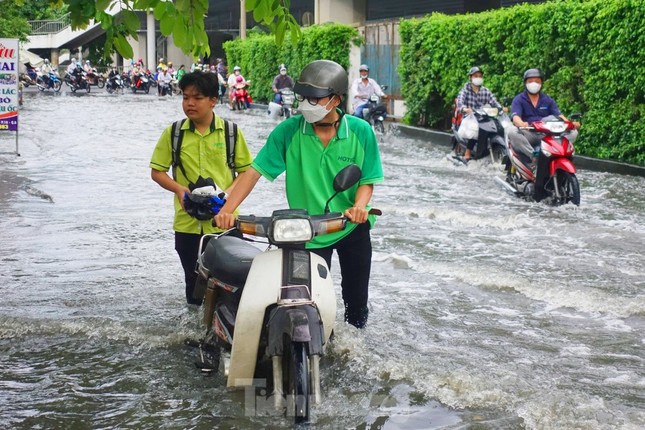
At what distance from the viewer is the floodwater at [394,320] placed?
510 cm

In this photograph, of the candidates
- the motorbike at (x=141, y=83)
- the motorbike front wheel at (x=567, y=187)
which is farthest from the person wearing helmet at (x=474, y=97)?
the motorbike at (x=141, y=83)

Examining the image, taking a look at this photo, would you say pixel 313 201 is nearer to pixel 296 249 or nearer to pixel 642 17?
pixel 296 249

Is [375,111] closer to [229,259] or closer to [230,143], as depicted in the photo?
[230,143]

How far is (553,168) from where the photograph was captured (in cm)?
1206

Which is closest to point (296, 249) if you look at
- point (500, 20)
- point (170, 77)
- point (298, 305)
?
point (298, 305)

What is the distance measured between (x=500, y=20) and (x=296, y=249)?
15.6 meters

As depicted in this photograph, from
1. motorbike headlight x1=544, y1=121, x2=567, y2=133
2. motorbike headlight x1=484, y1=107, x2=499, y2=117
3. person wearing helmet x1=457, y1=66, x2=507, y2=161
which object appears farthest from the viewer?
person wearing helmet x1=457, y1=66, x2=507, y2=161

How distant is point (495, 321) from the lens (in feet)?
22.7

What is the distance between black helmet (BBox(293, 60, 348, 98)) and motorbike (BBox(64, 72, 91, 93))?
47.6 meters

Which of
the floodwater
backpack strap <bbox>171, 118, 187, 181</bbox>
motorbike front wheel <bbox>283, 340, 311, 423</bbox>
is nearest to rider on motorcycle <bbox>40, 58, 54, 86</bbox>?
the floodwater

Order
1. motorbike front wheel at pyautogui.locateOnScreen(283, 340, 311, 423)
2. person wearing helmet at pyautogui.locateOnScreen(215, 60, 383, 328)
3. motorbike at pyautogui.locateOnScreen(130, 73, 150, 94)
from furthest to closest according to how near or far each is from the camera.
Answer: motorbike at pyautogui.locateOnScreen(130, 73, 150, 94) → person wearing helmet at pyautogui.locateOnScreen(215, 60, 383, 328) → motorbike front wheel at pyautogui.locateOnScreen(283, 340, 311, 423)

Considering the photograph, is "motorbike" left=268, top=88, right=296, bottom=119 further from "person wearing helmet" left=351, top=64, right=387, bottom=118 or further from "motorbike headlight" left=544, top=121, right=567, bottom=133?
"motorbike headlight" left=544, top=121, right=567, bottom=133

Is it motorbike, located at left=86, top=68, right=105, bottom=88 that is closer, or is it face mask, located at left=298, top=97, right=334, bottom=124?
face mask, located at left=298, top=97, right=334, bottom=124

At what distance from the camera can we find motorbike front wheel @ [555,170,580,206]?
1187 centimetres
